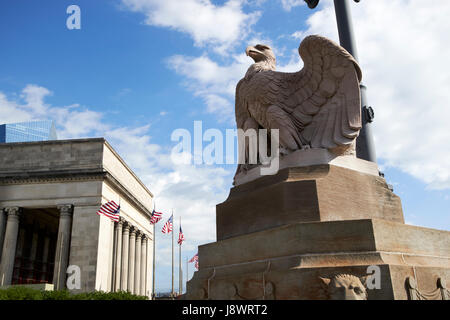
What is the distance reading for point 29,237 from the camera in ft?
135

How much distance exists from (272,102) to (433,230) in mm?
3696

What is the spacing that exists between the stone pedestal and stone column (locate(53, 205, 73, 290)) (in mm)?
28374

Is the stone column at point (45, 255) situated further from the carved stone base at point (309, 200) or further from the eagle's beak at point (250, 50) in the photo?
the carved stone base at point (309, 200)

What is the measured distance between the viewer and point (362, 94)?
43.5 feet

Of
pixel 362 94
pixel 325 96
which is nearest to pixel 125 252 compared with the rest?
pixel 362 94

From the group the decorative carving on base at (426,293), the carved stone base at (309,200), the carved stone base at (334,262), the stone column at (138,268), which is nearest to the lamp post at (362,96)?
the carved stone base at (309,200)

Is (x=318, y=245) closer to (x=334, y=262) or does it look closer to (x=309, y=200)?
(x=334, y=262)

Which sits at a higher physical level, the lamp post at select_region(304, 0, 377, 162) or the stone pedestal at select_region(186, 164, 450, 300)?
the lamp post at select_region(304, 0, 377, 162)

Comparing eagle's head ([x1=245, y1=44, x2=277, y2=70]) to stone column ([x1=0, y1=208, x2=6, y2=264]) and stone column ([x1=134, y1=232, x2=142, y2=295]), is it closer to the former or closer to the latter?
stone column ([x1=0, y1=208, x2=6, y2=264])

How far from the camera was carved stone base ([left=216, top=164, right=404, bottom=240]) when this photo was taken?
238 inches

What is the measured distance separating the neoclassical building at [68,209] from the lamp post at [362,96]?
25767 millimetres

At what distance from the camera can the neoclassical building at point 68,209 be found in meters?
31.6

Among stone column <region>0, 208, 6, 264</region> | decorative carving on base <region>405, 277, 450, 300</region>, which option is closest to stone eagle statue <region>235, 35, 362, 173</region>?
decorative carving on base <region>405, 277, 450, 300</region>
